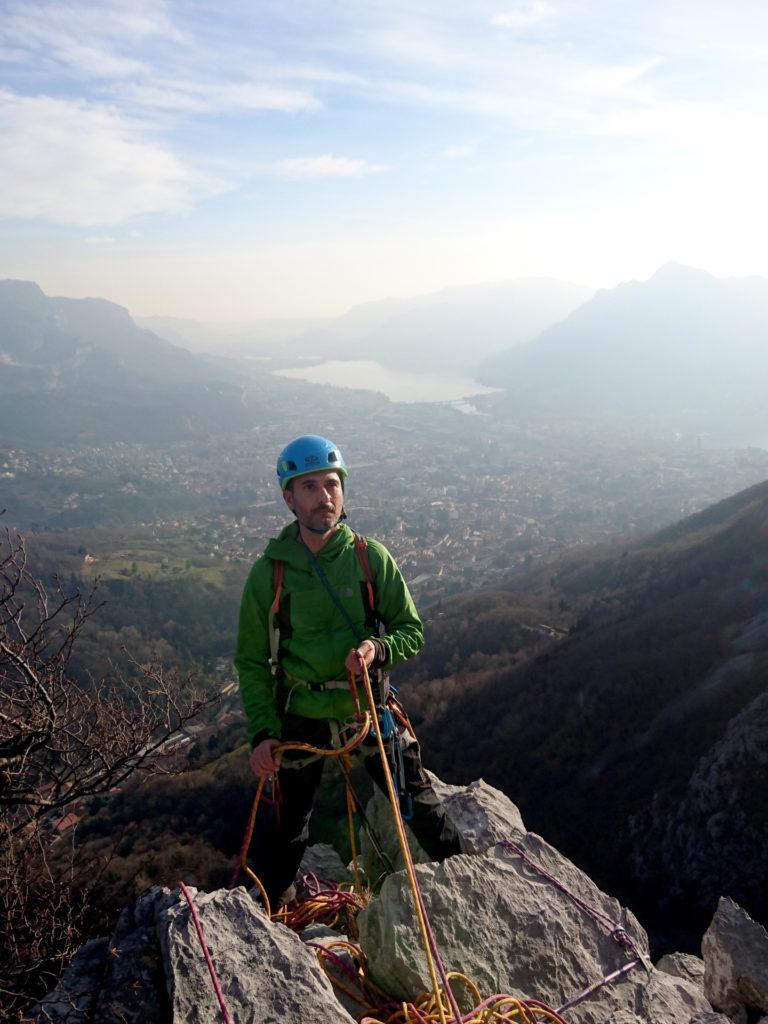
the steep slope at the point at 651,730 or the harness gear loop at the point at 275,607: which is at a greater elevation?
the harness gear loop at the point at 275,607

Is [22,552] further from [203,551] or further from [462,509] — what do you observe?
[462,509]

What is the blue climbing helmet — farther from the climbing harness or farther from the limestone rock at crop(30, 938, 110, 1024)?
the limestone rock at crop(30, 938, 110, 1024)

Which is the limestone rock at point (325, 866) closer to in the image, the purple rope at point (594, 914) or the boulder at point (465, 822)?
the boulder at point (465, 822)

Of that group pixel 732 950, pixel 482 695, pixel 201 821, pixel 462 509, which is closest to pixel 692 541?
pixel 482 695

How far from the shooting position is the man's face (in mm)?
4359

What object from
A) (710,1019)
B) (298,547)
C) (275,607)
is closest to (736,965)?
(710,1019)

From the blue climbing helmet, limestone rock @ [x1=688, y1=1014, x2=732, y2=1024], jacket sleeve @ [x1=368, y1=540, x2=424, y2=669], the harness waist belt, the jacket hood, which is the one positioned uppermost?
the blue climbing helmet

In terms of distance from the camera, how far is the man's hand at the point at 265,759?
13.8 feet

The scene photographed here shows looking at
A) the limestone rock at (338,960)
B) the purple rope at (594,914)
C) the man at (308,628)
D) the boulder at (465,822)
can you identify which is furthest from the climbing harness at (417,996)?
the boulder at (465,822)

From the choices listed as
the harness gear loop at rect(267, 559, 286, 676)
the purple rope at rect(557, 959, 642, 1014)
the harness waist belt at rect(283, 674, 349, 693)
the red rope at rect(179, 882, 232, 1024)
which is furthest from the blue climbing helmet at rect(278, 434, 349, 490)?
the purple rope at rect(557, 959, 642, 1014)

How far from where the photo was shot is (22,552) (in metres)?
7.11

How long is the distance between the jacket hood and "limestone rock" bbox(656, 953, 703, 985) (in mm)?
4330

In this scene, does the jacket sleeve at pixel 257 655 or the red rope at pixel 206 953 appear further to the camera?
the jacket sleeve at pixel 257 655

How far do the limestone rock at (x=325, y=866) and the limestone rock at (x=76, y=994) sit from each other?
2.92 m
